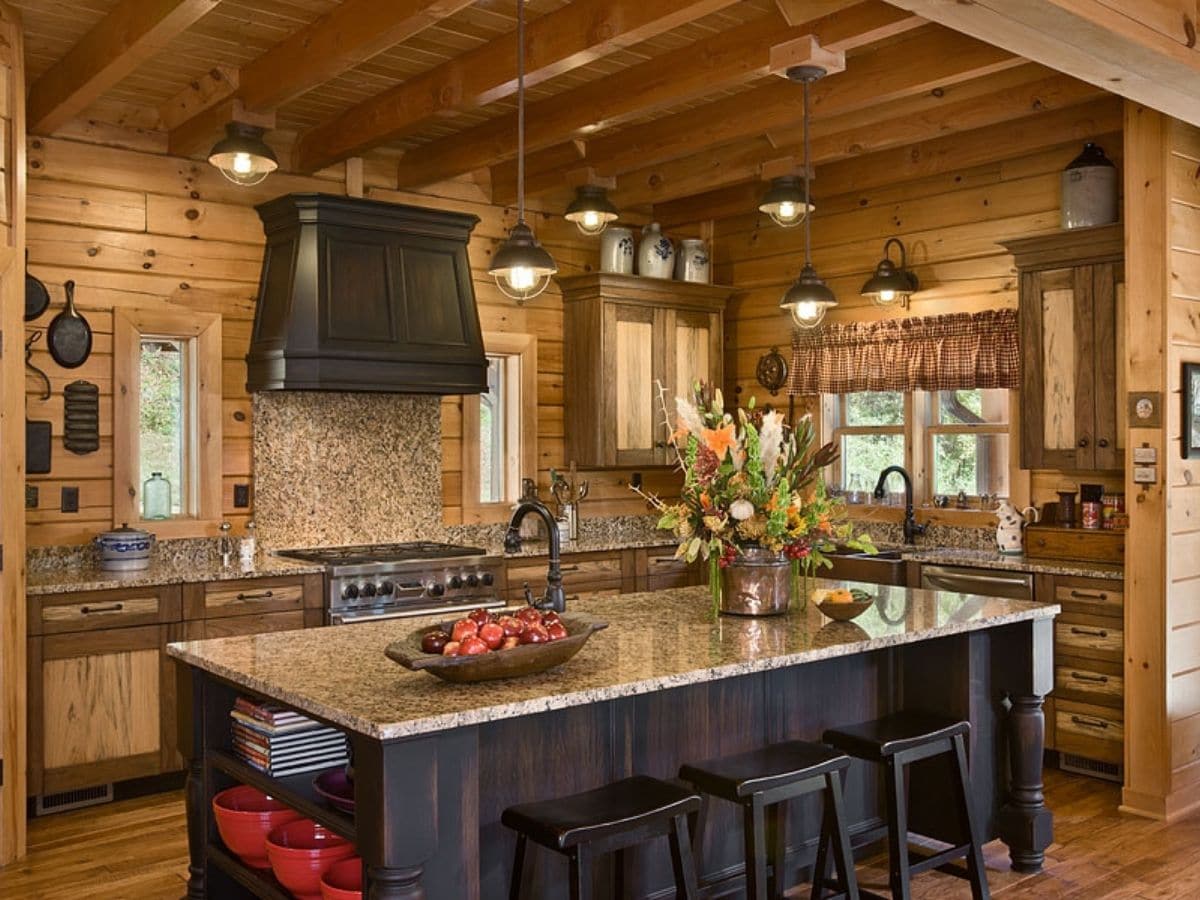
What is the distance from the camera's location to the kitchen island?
252 cm

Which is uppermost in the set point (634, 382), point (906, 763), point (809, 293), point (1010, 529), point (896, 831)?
point (809, 293)

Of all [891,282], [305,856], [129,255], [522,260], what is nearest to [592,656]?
[305,856]

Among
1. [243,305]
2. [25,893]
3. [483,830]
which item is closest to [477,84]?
[243,305]

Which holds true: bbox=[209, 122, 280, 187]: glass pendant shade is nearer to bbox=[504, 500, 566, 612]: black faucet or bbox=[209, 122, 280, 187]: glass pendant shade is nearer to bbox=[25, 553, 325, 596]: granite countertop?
bbox=[25, 553, 325, 596]: granite countertop

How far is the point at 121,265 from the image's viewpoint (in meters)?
5.27

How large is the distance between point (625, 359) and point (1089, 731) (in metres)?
3.02

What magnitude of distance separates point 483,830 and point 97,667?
2.44m

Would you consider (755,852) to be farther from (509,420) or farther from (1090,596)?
(509,420)

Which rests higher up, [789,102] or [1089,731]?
[789,102]

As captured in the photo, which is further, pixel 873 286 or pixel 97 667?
pixel 873 286

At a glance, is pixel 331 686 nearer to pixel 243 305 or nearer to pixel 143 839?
pixel 143 839

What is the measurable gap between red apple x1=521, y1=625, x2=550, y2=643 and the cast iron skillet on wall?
313 centimetres

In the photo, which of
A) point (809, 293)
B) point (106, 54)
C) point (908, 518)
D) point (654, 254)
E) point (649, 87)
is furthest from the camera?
point (654, 254)

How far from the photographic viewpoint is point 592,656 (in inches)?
124
